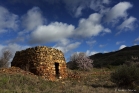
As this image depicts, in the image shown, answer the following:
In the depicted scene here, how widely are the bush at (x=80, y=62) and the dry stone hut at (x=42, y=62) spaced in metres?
10.4

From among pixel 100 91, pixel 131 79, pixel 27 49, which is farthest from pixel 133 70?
pixel 27 49

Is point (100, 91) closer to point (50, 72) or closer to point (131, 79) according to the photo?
point (131, 79)

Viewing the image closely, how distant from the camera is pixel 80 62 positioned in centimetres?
2655

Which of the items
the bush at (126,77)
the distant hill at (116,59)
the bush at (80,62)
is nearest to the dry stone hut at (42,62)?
the bush at (126,77)

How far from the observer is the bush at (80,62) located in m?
26.1

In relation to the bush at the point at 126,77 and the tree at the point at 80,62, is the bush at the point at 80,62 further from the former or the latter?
the bush at the point at 126,77

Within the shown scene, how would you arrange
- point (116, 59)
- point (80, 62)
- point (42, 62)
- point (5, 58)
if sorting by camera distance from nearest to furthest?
point (42, 62)
point (5, 58)
point (80, 62)
point (116, 59)

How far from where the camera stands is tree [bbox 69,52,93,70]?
2612 cm

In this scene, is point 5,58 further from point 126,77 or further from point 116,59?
point 116,59

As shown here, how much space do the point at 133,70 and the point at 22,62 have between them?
27.2 feet

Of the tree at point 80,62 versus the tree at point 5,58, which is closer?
the tree at point 5,58

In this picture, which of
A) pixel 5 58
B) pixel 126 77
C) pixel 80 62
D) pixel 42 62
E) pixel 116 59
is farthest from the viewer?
pixel 116 59

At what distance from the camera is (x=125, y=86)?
11.5 meters

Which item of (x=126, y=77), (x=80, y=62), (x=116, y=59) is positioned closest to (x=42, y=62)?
(x=126, y=77)
